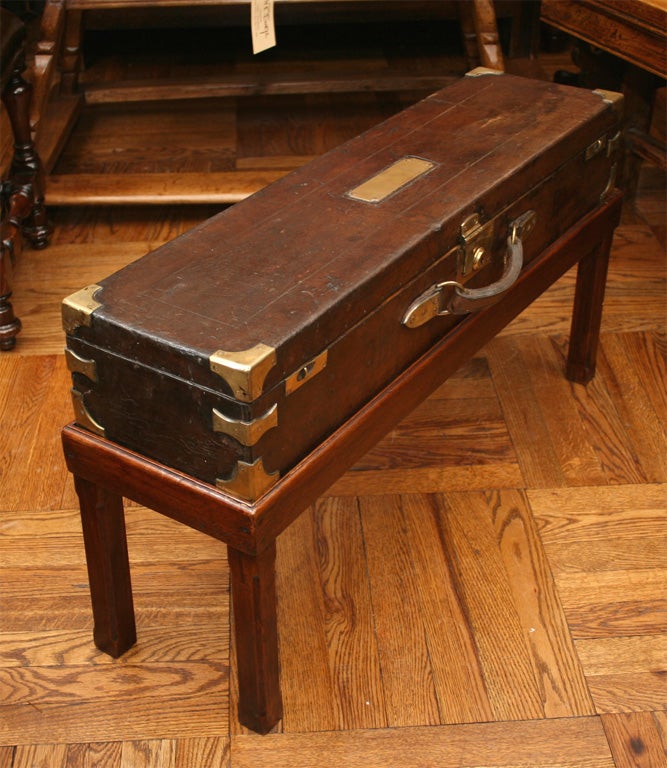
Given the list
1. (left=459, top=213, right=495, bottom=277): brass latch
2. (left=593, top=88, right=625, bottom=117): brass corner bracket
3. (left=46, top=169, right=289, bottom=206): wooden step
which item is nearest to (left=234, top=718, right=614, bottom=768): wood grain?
(left=459, top=213, right=495, bottom=277): brass latch

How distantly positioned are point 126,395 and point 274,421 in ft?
0.63

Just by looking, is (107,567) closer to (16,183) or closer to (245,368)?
(245,368)

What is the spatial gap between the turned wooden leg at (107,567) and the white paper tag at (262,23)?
1.14 meters

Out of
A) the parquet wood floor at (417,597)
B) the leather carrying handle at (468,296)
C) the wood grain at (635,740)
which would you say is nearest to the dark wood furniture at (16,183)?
the parquet wood floor at (417,597)

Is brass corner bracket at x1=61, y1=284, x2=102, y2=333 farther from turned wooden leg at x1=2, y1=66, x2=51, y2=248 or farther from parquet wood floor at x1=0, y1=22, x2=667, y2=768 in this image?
turned wooden leg at x1=2, y1=66, x2=51, y2=248

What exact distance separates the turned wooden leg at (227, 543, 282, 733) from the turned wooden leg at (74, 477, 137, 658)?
0.20 metres

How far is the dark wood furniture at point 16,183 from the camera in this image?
222 centimetres

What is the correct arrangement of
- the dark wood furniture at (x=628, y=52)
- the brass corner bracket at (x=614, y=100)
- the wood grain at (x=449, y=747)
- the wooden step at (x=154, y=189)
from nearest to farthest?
the wood grain at (x=449, y=747)
the brass corner bracket at (x=614, y=100)
the dark wood furniture at (x=628, y=52)
the wooden step at (x=154, y=189)

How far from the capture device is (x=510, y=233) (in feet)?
5.41

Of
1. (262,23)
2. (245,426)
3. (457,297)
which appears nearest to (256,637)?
(245,426)

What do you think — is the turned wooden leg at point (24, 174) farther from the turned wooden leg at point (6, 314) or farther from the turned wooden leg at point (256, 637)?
the turned wooden leg at point (256, 637)

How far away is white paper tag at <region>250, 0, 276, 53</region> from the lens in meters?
2.22

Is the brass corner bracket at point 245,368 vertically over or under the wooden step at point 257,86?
over

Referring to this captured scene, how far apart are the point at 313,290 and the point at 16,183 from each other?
4.45 ft
